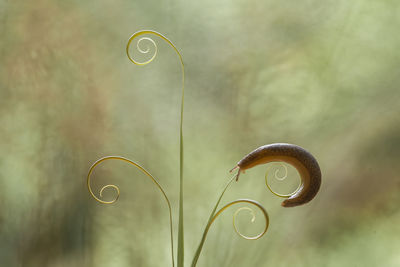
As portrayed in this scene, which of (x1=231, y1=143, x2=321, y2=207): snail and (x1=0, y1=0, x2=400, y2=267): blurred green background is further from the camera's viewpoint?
(x1=0, y1=0, x2=400, y2=267): blurred green background

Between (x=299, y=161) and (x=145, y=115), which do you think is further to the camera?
(x=145, y=115)

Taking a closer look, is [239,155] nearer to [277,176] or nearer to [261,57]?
[277,176]

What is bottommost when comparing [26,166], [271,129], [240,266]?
[240,266]

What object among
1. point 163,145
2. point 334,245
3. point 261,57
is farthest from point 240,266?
point 261,57

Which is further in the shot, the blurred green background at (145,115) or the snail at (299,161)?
the blurred green background at (145,115)
